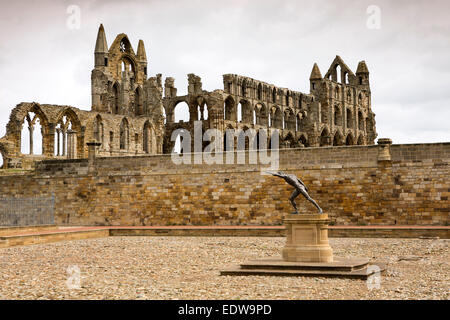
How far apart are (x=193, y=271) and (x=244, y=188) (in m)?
12.8

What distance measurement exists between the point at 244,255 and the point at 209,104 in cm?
3394

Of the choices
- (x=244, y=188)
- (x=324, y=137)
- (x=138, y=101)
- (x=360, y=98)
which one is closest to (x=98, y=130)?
(x=138, y=101)

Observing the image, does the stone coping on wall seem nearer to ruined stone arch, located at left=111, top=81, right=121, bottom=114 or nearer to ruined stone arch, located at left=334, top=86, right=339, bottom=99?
ruined stone arch, located at left=111, top=81, right=121, bottom=114

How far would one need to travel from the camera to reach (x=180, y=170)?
26281 millimetres

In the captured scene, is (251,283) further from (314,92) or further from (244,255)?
(314,92)

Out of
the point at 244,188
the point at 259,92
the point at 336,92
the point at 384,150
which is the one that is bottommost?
the point at 244,188

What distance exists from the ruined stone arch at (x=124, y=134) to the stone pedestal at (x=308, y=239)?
106ft

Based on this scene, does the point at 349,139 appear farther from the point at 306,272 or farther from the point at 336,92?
the point at 306,272

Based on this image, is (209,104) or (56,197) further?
(209,104)

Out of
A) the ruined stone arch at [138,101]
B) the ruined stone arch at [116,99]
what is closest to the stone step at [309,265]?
the ruined stone arch at [116,99]

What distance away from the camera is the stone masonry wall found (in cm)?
2317

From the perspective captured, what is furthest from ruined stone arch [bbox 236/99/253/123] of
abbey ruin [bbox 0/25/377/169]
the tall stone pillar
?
the tall stone pillar

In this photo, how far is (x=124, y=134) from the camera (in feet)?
144
